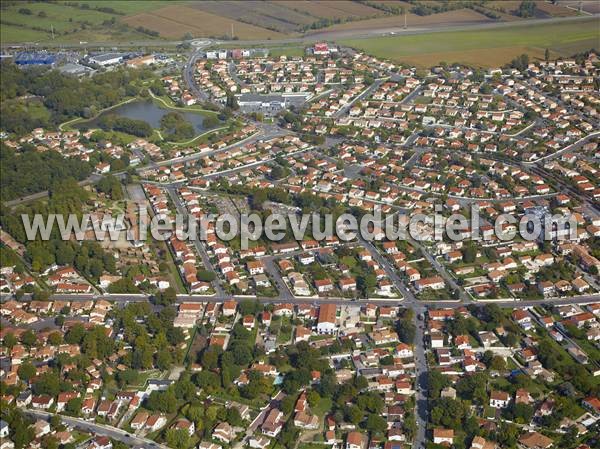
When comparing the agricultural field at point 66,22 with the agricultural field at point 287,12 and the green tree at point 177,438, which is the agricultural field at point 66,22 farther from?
the green tree at point 177,438

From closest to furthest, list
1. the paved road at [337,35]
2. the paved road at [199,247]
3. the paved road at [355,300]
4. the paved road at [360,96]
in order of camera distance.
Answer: the paved road at [355,300]
the paved road at [199,247]
the paved road at [360,96]
the paved road at [337,35]

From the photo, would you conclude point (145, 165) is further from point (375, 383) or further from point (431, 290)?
point (375, 383)

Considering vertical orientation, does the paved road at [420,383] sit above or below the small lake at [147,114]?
below

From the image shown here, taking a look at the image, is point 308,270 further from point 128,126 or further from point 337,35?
point 337,35

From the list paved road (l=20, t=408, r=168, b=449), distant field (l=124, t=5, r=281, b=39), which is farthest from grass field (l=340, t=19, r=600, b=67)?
paved road (l=20, t=408, r=168, b=449)

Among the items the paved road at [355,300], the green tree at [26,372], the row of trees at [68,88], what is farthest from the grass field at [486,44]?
the green tree at [26,372]

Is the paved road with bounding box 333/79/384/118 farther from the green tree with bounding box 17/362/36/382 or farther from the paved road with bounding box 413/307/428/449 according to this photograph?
the green tree with bounding box 17/362/36/382

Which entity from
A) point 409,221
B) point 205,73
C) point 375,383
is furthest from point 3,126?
point 375,383
